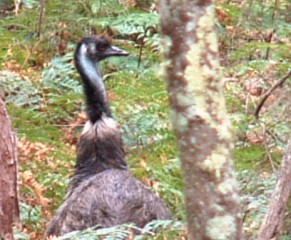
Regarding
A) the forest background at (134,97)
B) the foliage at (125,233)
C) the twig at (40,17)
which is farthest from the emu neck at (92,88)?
the foliage at (125,233)

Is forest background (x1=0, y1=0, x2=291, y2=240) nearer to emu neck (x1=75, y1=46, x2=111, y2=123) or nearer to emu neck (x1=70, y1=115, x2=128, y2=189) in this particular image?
emu neck (x1=70, y1=115, x2=128, y2=189)

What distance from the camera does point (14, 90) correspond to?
30.2 feet

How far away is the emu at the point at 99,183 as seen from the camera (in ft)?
21.3

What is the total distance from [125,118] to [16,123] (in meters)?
→ 0.89

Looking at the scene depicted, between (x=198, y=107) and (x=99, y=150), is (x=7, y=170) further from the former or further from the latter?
(x=198, y=107)

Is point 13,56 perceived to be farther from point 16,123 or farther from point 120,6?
point 16,123

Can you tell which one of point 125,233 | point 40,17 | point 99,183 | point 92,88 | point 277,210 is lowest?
point 99,183

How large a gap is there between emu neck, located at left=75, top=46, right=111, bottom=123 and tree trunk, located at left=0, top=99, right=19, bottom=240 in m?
1.61

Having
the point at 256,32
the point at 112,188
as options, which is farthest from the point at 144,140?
the point at 256,32

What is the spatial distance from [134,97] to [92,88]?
641 millimetres

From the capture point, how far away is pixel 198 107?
329cm

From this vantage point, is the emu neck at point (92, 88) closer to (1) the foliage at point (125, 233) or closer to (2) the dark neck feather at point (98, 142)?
(2) the dark neck feather at point (98, 142)

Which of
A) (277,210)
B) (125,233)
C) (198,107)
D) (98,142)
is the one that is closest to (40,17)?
(98,142)

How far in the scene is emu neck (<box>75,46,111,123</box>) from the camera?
7852 mm
